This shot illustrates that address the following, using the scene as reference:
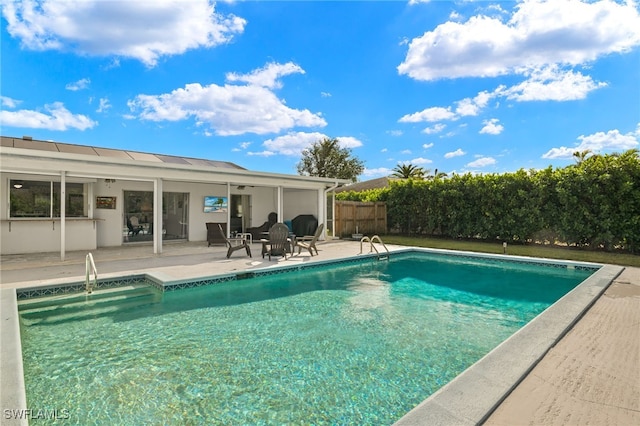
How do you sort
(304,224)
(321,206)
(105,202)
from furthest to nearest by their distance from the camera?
(304,224) → (321,206) → (105,202)

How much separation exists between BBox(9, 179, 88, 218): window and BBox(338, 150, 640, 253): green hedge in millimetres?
13632

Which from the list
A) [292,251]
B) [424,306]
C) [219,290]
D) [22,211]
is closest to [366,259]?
[292,251]

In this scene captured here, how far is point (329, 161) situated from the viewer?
37.2 m

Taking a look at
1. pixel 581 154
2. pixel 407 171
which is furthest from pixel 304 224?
pixel 581 154

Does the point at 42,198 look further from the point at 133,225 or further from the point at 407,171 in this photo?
the point at 407,171

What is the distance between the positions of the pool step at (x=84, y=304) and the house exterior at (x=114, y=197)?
357 centimetres

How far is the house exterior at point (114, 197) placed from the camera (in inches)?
358

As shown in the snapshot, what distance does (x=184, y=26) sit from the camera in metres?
9.19

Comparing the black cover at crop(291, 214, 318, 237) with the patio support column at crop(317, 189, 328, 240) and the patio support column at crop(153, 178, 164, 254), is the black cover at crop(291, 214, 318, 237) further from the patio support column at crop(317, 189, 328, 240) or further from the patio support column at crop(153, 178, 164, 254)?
the patio support column at crop(153, 178, 164, 254)

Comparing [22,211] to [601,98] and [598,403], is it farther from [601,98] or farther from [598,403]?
[601,98]

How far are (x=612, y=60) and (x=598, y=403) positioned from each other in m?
13.6

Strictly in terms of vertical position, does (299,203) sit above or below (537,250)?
above

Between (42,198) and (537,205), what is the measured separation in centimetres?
1719

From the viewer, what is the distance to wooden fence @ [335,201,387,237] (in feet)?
54.4
